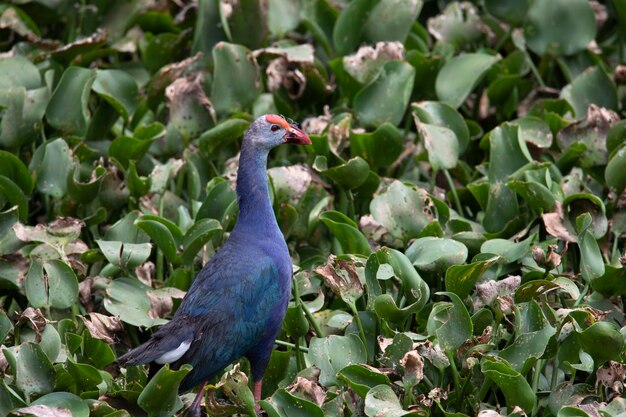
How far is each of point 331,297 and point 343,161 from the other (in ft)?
2.42

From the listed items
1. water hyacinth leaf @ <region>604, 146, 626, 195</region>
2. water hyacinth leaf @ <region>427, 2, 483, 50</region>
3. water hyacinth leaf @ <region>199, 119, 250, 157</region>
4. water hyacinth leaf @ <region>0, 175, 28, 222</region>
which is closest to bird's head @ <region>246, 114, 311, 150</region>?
water hyacinth leaf @ <region>199, 119, 250, 157</region>

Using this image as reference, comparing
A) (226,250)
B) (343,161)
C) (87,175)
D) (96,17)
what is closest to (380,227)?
(343,161)

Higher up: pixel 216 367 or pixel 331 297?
pixel 216 367

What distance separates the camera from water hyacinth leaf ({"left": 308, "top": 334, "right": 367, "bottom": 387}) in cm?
500

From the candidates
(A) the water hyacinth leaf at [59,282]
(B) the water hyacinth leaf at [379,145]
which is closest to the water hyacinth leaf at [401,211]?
(B) the water hyacinth leaf at [379,145]

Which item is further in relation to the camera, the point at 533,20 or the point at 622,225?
the point at 533,20

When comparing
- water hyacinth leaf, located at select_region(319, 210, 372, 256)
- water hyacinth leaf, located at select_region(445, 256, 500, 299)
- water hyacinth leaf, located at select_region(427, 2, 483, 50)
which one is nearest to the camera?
water hyacinth leaf, located at select_region(445, 256, 500, 299)

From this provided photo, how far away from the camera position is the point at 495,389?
4.98m

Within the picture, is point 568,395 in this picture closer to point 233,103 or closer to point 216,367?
point 216,367

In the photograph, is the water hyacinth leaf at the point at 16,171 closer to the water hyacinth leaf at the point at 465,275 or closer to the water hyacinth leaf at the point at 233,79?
the water hyacinth leaf at the point at 233,79

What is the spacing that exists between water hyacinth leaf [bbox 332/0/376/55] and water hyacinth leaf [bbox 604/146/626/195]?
1.91 m

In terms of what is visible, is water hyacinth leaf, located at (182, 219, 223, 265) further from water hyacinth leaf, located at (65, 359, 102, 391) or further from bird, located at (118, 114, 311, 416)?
water hyacinth leaf, located at (65, 359, 102, 391)

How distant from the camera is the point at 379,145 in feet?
20.3

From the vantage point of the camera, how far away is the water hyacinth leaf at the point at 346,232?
5496 mm
